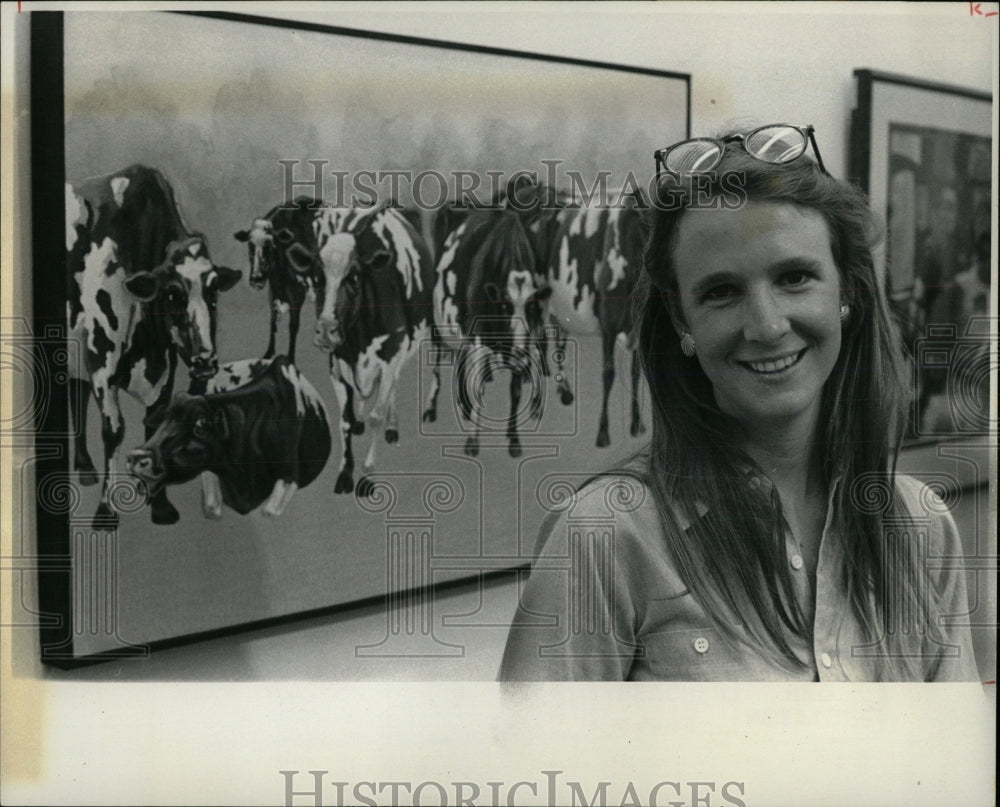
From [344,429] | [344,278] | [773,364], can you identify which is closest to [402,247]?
A: [344,278]

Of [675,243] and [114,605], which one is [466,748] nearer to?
[114,605]

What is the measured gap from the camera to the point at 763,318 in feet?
5.95

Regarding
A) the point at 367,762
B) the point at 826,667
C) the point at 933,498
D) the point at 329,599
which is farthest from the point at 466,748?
the point at 933,498

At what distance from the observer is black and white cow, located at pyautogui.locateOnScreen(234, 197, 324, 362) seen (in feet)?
6.02

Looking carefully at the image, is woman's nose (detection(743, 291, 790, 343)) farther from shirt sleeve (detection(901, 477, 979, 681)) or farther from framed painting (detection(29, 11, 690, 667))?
shirt sleeve (detection(901, 477, 979, 681))

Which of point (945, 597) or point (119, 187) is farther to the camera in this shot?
point (945, 597)

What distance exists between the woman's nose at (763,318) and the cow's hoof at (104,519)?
3.51 feet

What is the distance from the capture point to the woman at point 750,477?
6.01ft

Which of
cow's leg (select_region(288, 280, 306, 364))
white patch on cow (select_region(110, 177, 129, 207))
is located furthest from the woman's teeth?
white patch on cow (select_region(110, 177, 129, 207))

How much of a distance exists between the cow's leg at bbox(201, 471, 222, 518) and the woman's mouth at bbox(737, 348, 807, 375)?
2.87 ft

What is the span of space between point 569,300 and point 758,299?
30 centimetres

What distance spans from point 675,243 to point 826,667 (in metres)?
0.75

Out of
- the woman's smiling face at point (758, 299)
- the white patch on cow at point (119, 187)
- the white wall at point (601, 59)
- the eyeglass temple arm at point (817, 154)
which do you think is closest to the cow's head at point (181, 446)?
→ the white wall at point (601, 59)

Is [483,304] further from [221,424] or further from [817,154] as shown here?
[817,154]
